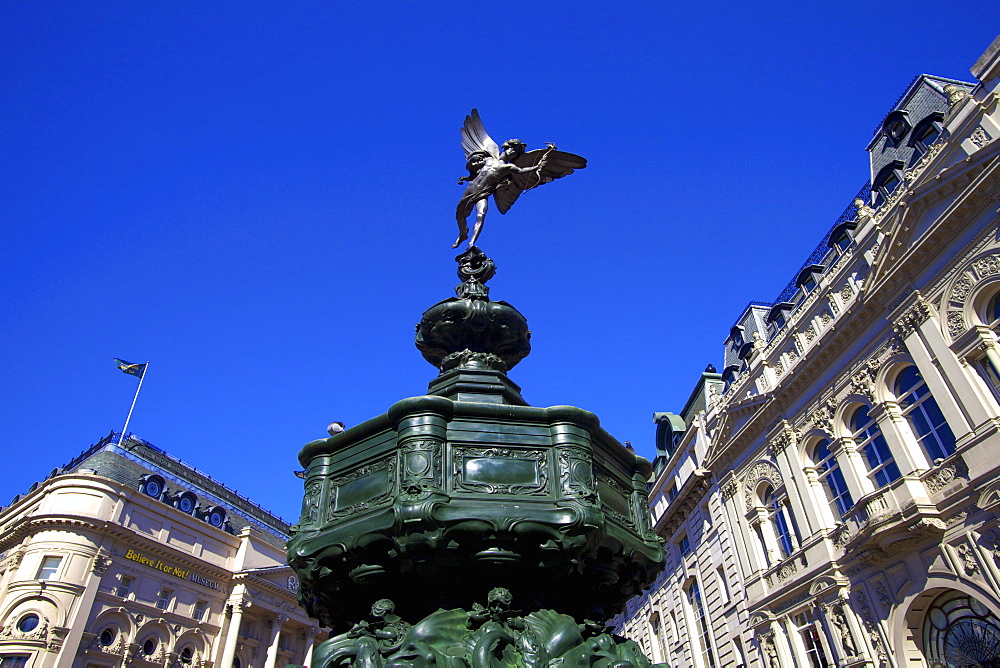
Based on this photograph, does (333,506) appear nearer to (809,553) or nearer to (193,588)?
(809,553)

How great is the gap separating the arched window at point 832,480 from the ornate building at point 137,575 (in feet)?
82.1

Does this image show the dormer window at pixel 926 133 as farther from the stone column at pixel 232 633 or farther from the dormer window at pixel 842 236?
the stone column at pixel 232 633

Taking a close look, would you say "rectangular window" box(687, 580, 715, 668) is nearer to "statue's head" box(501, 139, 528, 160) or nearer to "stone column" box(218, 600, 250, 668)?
"statue's head" box(501, 139, 528, 160)

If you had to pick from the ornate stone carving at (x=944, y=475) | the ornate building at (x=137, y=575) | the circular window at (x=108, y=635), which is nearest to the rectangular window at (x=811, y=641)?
the ornate stone carving at (x=944, y=475)

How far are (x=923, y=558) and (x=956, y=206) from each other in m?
10.8

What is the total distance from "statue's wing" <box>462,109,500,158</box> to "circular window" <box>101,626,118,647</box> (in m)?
44.5

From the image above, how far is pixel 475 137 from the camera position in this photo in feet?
28.7

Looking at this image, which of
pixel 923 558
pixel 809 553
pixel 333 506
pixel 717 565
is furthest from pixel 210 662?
pixel 333 506

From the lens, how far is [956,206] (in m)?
18.8

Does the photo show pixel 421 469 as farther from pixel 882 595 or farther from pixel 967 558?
pixel 882 595

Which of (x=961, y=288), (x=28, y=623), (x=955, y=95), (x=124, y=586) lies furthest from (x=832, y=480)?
(x=28, y=623)

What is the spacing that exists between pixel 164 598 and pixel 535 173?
47.9m

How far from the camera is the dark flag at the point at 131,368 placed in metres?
48.2

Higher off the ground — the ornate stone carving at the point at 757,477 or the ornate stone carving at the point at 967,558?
the ornate stone carving at the point at 757,477
